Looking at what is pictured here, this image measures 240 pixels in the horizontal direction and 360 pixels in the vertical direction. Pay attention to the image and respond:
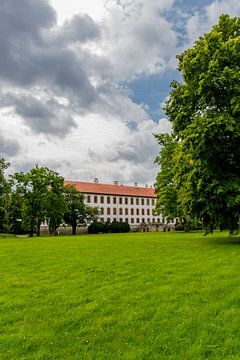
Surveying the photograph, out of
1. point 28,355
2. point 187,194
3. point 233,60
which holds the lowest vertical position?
point 28,355

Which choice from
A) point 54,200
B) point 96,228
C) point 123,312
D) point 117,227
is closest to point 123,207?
point 117,227

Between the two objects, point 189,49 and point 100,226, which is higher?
point 189,49

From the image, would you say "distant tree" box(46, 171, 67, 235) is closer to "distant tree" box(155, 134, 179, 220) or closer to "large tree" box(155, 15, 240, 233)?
"distant tree" box(155, 134, 179, 220)

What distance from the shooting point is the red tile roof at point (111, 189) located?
374 feet

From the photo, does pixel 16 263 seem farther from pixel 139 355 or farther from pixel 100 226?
pixel 100 226

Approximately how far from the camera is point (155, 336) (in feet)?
25.5

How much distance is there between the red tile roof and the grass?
99.0 metres

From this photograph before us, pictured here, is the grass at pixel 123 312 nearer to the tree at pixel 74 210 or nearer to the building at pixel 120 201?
the tree at pixel 74 210

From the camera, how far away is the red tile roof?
114 meters

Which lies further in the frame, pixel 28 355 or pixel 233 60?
pixel 233 60

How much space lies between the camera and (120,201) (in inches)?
4724

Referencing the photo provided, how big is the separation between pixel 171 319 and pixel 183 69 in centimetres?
1959

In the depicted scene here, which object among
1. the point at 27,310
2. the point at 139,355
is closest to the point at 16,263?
the point at 27,310

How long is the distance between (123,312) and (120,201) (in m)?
111
